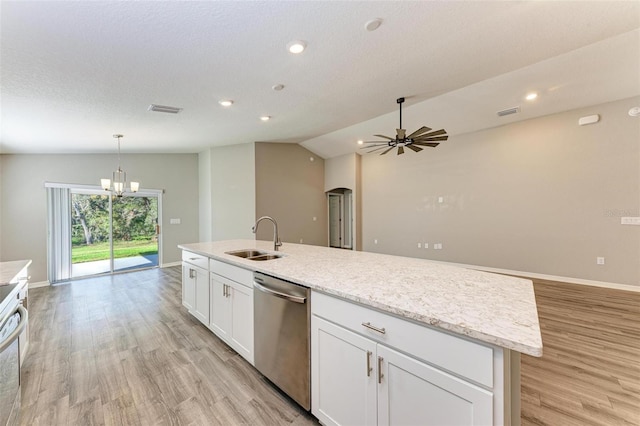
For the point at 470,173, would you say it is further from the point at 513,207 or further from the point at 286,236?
the point at 286,236

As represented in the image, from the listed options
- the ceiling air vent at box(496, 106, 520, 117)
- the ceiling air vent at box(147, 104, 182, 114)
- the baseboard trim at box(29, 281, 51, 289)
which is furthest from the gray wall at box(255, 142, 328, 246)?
the ceiling air vent at box(496, 106, 520, 117)

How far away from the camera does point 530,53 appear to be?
295 centimetres

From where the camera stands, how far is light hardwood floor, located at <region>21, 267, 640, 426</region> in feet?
5.74

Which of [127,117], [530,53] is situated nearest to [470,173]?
[530,53]

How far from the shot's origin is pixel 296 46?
239cm

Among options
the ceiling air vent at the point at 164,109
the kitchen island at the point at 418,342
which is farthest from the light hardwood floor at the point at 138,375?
the ceiling air vent at the point at 164,109

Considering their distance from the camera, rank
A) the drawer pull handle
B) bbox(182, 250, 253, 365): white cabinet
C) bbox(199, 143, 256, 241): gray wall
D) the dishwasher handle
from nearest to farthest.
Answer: the drawer pull handle, the dishwasher handle, bbox(182, 250, 253, 365): white cabinet, bbox(199, 143, 256, 241): gray wall

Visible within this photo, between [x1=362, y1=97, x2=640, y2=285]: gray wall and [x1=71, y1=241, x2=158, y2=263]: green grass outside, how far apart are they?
6.30 meters

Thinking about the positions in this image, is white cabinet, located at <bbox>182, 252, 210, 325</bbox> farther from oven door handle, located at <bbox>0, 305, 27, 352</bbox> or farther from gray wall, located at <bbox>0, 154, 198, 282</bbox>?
gray wall, located at <bbox>0, 154, 198, 282</bbox>

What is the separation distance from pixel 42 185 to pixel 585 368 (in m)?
8.24

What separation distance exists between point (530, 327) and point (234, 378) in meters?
2.09

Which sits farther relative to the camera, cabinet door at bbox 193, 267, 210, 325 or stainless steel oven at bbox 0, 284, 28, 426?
cabinet door at bbox 193, 267, 210, 325

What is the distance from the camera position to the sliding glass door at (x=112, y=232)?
18.2ft

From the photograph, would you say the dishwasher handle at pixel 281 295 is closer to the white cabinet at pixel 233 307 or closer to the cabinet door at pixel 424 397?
the white cabinet at pixel 233 307
